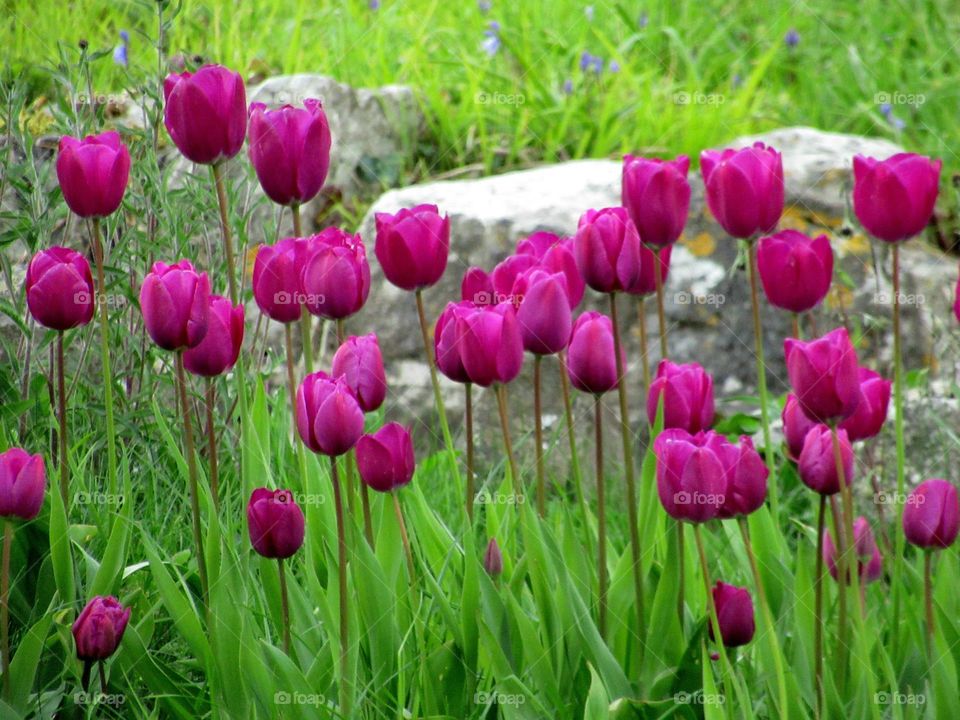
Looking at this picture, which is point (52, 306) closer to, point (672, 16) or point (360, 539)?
point (360, 539)

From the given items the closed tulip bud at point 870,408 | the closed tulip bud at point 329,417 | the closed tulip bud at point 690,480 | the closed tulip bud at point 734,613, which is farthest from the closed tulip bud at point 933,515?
the closed tulip bud at point 329,417

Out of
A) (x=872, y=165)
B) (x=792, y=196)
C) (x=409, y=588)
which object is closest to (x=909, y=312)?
(x=792, y=196)

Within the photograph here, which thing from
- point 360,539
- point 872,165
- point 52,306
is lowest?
point 360,539

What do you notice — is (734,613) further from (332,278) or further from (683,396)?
(332,278)

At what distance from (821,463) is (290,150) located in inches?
30.1

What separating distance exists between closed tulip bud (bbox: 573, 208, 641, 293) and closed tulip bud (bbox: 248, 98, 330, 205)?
0.35 m

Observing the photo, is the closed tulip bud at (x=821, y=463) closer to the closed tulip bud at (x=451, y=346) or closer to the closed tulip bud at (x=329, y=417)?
the closed tulip bud at (x=451, y=346)

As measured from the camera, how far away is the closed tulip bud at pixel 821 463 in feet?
4.15

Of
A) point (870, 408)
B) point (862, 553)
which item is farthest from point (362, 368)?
point (862, 553)

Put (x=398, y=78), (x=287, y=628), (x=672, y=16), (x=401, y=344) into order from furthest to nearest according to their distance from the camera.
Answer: (x=672, y=16) → (x=398, y=78) → (x=401, y=344) → (x=287, y=628)

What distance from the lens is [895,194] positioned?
4.55 feet

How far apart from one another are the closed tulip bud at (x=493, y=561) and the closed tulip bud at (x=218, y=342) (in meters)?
0.42

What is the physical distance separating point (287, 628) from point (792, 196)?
237 centimetres

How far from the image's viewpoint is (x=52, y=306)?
1.39 meters
